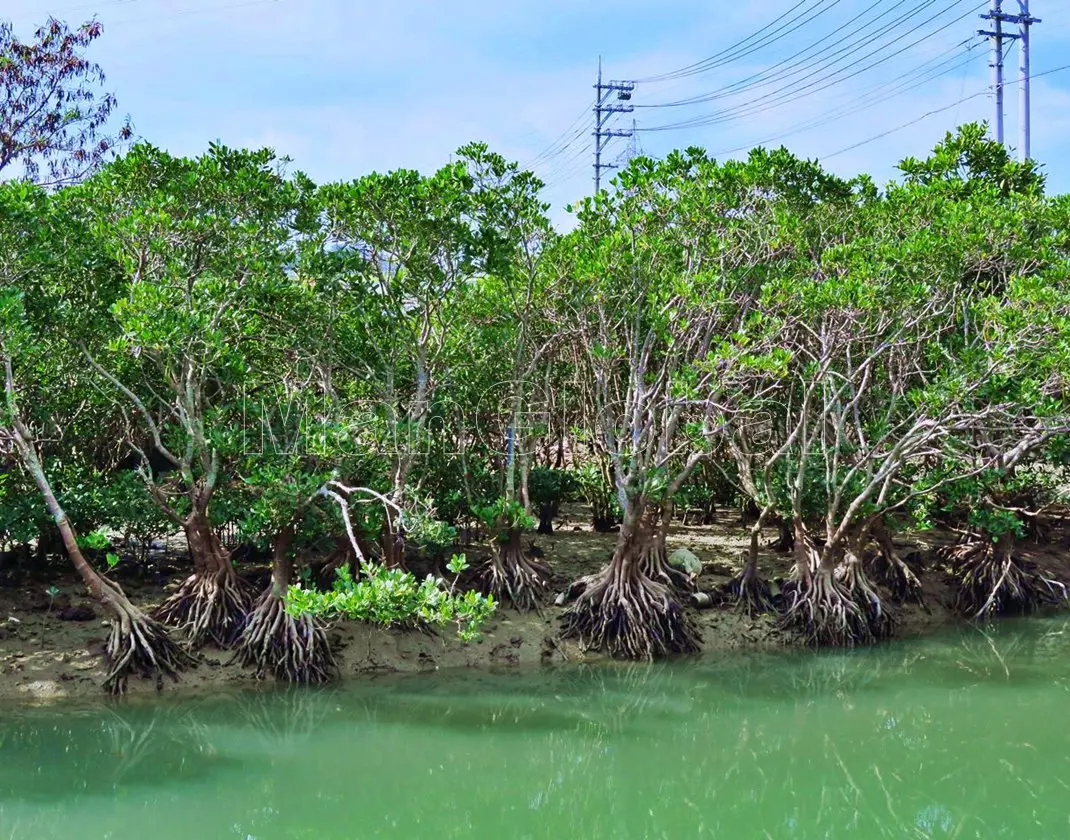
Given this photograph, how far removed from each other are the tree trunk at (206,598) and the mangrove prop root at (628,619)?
11.6ft

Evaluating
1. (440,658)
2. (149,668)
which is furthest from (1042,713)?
(149,668)

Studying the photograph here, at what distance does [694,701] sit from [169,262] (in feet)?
21.5

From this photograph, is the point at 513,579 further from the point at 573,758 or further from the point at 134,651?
the point at 134,651

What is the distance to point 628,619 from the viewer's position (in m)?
11.6

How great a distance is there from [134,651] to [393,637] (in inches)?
103

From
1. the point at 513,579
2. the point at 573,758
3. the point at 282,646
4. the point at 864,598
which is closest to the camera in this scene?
the point at 573,758

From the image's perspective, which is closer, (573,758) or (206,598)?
(573,758)

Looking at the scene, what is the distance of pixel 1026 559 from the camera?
14.0 m

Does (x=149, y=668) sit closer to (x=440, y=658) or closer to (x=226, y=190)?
(x=440, y=658)

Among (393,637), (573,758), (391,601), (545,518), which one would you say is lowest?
(573,758)

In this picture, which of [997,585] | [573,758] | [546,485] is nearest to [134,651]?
[573,758]

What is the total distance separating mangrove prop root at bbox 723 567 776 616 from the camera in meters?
12.7

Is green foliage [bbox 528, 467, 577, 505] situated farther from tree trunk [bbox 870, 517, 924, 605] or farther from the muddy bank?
tree trunk [bbox 870, 517, 924, 605]

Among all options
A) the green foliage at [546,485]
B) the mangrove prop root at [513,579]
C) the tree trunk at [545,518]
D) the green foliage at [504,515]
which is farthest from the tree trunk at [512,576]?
the tree trunk at [545,518]
